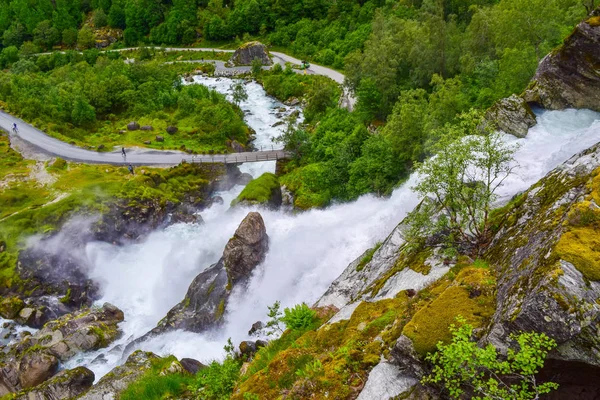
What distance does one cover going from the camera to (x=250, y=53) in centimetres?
10156

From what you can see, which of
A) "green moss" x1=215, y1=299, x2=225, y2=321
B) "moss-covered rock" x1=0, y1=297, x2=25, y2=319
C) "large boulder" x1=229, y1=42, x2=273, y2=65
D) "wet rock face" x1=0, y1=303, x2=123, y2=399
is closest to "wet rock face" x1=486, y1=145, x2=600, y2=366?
"green moss" x1=215, y1=299, x2=225, y2=321

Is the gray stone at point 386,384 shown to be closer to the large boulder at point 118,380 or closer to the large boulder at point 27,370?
the large boulder at point 118,380

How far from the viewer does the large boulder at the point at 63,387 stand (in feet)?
83.9

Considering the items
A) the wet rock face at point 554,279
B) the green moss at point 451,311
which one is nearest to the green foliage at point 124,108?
the wet rock face at point 554,279

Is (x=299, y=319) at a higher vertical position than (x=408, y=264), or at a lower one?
lower

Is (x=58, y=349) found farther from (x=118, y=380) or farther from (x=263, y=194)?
(x=263, y=194)

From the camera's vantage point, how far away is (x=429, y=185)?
1716 centimetres

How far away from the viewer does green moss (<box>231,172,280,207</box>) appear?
4331 cm

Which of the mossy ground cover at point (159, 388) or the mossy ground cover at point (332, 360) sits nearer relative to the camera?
the mossy ground cover at point (332, 360)

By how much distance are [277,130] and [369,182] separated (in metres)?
32.9

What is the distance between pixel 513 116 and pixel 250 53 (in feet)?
266

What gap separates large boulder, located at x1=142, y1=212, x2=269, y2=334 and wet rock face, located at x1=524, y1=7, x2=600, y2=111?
24839 mm

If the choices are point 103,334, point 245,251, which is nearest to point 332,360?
point 245,251

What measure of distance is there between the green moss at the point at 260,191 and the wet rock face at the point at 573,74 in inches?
992
